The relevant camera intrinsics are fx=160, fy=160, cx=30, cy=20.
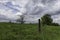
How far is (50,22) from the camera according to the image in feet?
208

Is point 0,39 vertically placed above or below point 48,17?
below

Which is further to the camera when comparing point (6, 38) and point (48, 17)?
point (48, 17)

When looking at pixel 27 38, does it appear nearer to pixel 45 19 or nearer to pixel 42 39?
pixel 42 39

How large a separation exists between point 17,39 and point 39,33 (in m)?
4.32

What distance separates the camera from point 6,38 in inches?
939

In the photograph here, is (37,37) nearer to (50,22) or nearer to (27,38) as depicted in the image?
(27,38)

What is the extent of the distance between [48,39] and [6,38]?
6.52 m

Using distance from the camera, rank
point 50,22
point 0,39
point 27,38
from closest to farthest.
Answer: point 0,39 → point 27,38 → point 50,22

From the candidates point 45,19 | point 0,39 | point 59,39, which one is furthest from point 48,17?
A: point 0,39

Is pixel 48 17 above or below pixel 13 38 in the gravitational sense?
above

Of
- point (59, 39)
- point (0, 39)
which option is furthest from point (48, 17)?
point (0, 39)

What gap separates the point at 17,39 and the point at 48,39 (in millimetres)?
5056

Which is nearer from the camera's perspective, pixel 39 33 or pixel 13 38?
pixel 13 38

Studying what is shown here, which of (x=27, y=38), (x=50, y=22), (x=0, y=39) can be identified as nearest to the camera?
(x=0, y=39)
